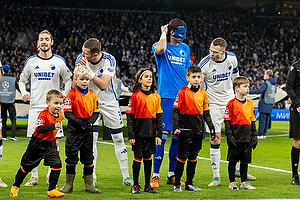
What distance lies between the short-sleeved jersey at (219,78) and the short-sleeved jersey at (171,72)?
477 millimetres

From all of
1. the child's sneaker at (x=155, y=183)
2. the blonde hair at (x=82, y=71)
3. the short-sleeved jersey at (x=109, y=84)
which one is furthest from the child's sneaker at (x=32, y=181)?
the blonde hair at (x=82, y=71)

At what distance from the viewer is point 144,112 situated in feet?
20.4

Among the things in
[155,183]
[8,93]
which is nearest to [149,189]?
[155,183]

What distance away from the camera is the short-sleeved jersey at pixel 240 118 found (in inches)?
260

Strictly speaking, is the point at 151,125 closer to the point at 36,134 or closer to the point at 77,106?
the point at 77,106

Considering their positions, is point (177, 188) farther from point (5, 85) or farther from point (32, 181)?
point (5, 85)

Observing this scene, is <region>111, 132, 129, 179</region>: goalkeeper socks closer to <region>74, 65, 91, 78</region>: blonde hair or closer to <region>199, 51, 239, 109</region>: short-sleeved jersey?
<region>74, 65, 91, 78</region>: blonde hair

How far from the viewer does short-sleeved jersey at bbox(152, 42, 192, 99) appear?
22.9 feet

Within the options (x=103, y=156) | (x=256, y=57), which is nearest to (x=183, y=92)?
(x=103, y=156)

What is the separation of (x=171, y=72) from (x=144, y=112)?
1049 mm

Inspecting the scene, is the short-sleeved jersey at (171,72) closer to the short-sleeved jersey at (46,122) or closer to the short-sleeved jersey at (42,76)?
the short-sleeved jersey at (42,76)

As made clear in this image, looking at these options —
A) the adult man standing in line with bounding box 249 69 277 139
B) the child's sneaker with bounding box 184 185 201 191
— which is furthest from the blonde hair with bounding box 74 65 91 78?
the adult man standing in line with bounding box 249 69 277 139

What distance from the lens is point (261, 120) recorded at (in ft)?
51.3

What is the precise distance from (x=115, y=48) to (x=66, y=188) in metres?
28.0
